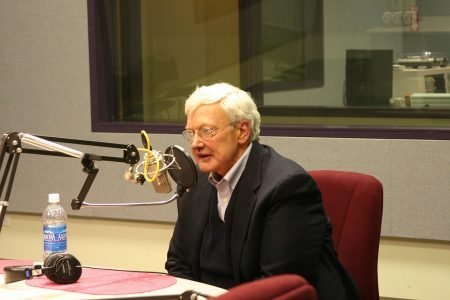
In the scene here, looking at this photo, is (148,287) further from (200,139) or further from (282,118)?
(282,118)

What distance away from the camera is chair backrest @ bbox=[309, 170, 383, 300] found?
2.75m

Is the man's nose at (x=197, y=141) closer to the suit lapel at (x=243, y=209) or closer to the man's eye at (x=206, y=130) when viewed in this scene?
the man's eye at (x=206, y=130)

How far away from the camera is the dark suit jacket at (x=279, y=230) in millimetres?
2451

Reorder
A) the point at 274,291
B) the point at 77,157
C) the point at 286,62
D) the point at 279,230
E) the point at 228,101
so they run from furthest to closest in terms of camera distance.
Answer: the point at 286,62 → the point at 228,101 → the point at 279,230 → the point at 77,157 → the point at 274,291

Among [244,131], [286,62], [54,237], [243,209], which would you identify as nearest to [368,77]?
[286,62]

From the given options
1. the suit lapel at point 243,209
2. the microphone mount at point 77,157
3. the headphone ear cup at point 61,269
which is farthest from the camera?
the suit lapel at point 243,209

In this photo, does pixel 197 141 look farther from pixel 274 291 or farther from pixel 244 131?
pixel 274 291

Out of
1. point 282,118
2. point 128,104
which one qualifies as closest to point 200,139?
point 282,118

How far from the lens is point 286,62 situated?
4.25 metres

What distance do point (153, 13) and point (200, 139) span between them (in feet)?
6.87

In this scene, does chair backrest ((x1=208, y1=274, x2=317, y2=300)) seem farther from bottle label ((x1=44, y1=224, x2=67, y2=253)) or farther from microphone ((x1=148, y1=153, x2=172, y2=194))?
bottle label ((x1=44, y1=224, x2=67, y2=253))

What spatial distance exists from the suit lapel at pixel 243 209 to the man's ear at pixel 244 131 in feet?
0.28

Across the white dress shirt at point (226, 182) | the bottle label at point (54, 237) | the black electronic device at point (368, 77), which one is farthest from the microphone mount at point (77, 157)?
the black electronic device at point (368, 77)

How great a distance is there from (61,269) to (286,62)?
214 cm
